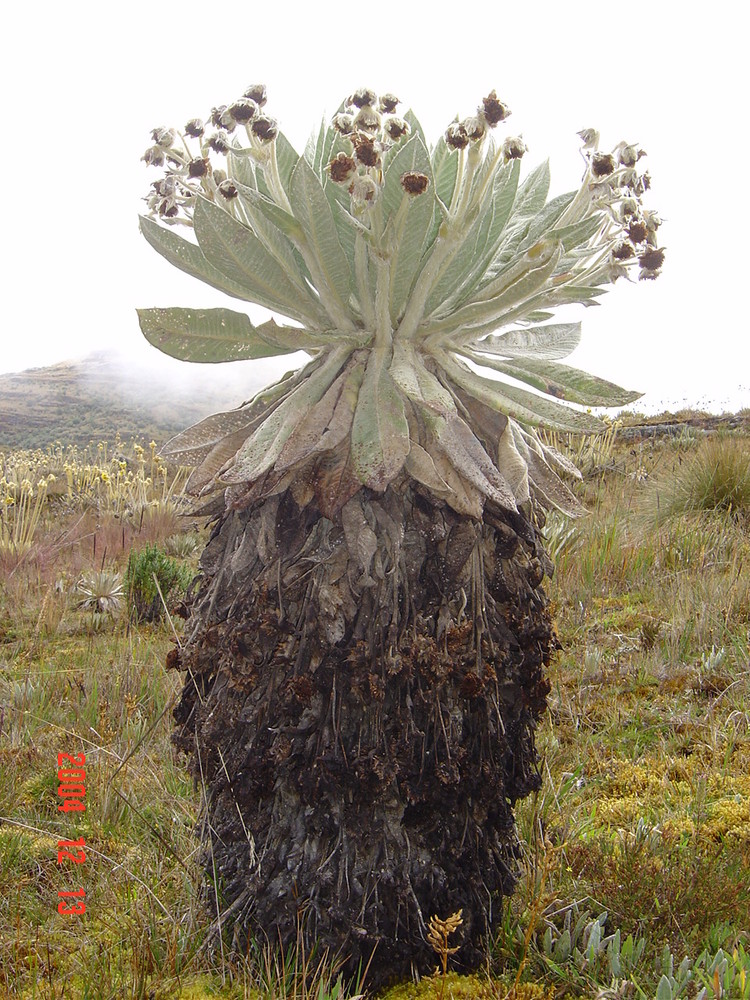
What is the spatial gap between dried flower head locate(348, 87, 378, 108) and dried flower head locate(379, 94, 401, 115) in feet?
0.35

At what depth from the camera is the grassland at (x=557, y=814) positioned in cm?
165

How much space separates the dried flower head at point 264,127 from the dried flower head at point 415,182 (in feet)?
1.08

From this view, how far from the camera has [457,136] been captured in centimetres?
150

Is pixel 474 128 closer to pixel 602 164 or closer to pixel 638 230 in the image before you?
pixel 602 164

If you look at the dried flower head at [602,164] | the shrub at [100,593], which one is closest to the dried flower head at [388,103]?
the dried flower head at [602,164]

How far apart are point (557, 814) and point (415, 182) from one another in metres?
1.98

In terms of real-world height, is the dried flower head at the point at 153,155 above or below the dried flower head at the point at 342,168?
above

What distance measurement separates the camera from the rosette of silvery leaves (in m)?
1.57

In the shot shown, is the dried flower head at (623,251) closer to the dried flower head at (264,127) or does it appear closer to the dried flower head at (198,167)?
the dried flower head at (264,127)

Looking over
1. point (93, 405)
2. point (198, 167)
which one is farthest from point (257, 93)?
point (93, 405)

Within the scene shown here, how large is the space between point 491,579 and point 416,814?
556 mm

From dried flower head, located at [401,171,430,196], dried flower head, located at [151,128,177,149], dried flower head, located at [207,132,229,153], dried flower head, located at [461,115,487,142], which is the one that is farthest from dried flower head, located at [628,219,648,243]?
dried flower head, located at [151,128,177,149]

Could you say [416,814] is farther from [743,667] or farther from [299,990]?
[743,667]

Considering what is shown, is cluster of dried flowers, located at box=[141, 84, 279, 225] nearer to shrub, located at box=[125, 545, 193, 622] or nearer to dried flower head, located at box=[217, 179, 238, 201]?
dried flower head, located at box=[217, 179, 238, 201]
